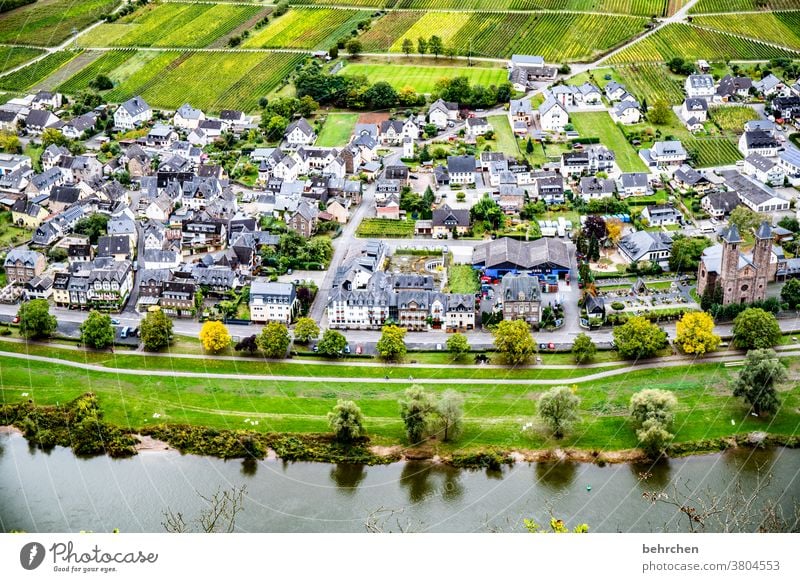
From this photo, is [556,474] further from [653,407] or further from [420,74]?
[420,74]

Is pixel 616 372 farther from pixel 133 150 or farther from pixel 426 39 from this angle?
pixel 426 39

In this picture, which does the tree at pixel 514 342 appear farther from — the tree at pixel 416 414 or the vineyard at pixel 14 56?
the vineyard at pixel 14 56

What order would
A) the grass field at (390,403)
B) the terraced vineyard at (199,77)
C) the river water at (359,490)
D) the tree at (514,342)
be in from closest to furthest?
the river water at (359,490) → the grass field at (390,403) → the tree at (514,342) → the terraced vineyard at (199,77)

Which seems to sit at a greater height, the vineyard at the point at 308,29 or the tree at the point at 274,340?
the vineyard at the point at 308,29

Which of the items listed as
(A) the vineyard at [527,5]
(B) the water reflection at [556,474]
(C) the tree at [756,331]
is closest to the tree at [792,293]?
(C) the tree at [756,331]

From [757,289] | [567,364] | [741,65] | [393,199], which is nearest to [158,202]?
[393,199]

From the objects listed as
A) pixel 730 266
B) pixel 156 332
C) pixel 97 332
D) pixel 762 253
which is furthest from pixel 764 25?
pixel 97 332

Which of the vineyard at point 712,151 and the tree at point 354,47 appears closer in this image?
the vineyard at point 712,151
